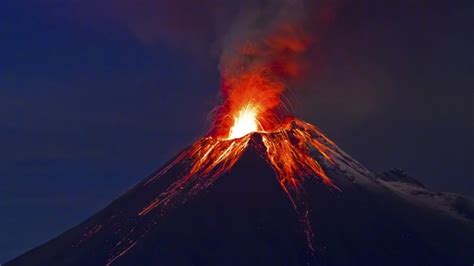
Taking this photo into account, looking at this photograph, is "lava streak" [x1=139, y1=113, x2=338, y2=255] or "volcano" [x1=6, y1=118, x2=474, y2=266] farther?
"lava streak" [x1=139, y1=113, x2=338, y2=255]

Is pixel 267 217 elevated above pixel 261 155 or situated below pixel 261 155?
below

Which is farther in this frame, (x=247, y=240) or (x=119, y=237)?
(x=119, y=237)

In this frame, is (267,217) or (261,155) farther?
(261,155)

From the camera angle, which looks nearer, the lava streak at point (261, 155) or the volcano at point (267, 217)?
the volcano at point (267, 217)

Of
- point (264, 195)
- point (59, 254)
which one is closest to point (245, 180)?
point (264, 195)

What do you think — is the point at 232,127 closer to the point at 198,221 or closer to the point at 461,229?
the point at 198,221

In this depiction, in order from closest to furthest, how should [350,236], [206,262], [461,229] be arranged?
[206,262]
[350,236]
[461,229]

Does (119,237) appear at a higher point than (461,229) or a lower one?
higher

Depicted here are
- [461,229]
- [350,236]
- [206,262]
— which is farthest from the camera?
[461,229]
